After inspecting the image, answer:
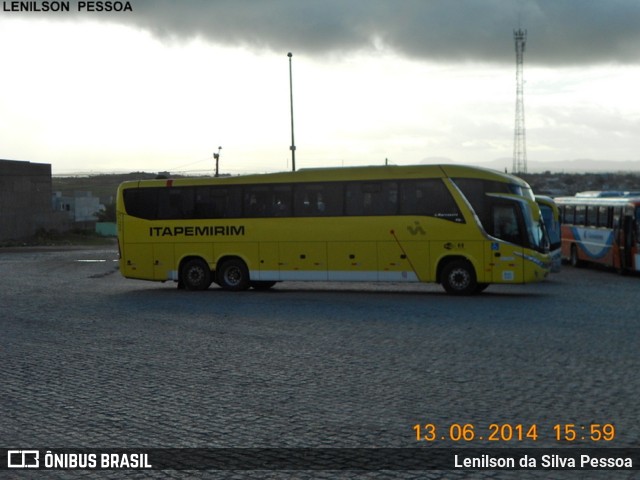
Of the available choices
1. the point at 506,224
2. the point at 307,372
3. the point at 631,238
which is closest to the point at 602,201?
Answer: the point at 631,238

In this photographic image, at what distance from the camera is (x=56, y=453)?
8258 mm

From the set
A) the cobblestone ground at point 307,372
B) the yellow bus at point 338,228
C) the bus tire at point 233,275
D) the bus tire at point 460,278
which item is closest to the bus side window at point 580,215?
the yellow bus at point 338,228

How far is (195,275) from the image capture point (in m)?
29.2

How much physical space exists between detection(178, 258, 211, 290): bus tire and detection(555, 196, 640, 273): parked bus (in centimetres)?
1416

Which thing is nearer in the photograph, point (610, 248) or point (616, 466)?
point (616, 466)

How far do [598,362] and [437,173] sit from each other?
1347 centimetres

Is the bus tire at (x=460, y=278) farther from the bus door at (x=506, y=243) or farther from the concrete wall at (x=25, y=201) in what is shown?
the concrete wall at (x=25, y=201)

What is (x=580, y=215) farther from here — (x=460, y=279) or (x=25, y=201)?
(x=25, y=201)

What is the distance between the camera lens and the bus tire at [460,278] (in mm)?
26359

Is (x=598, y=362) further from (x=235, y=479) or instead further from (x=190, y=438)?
(x=235, y=479)

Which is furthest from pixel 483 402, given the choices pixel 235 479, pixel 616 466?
pixel 235 479

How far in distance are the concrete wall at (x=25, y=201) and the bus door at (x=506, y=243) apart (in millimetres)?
60661

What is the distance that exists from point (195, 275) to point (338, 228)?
4324mm

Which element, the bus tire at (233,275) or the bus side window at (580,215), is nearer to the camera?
the bus tire at (233,275)
